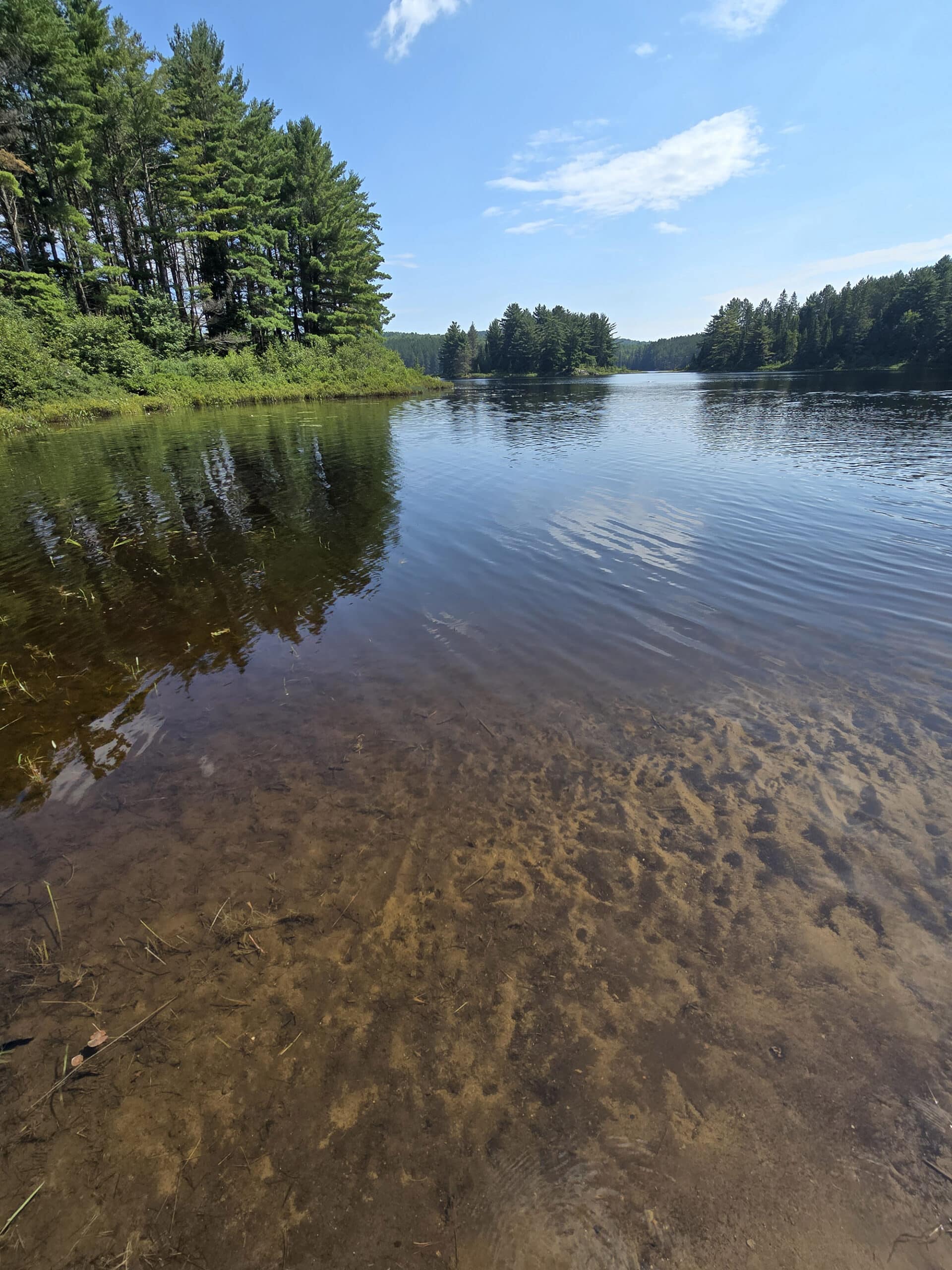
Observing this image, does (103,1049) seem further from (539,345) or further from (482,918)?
(539,345)

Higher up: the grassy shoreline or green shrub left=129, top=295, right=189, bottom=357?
green shrub left=129, top=295, right=189, bottom=357

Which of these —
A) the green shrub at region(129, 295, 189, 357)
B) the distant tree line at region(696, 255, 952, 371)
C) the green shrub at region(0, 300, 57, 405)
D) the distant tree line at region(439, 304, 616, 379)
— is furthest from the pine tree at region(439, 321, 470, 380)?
the green shrub at region(0, 300, 57, 405)

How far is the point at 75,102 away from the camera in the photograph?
40.0 meters

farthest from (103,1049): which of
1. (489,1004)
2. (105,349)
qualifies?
(105,349)

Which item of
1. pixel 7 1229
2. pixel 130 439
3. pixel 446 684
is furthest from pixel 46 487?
pixel 7 1229

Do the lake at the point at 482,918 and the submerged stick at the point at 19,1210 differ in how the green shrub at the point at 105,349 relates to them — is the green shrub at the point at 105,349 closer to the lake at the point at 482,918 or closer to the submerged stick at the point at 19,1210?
the lake at the point at 482,918

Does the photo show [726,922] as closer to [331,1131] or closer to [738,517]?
[331,1131]

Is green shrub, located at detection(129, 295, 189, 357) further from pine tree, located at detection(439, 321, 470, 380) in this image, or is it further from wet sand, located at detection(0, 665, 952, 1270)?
pine tree, located at detection(439, 321, 470, 380)

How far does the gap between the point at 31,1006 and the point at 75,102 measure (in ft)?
209

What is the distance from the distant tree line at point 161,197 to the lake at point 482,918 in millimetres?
49602

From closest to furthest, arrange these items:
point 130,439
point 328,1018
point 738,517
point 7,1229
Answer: point 7,1229 → point 328,1018 → point 738,517 → point 130,439

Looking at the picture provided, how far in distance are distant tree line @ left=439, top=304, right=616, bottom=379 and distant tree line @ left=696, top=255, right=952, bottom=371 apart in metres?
36.6

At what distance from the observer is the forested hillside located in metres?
37.6

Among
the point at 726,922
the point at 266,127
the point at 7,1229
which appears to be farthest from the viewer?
the point at 266,127
